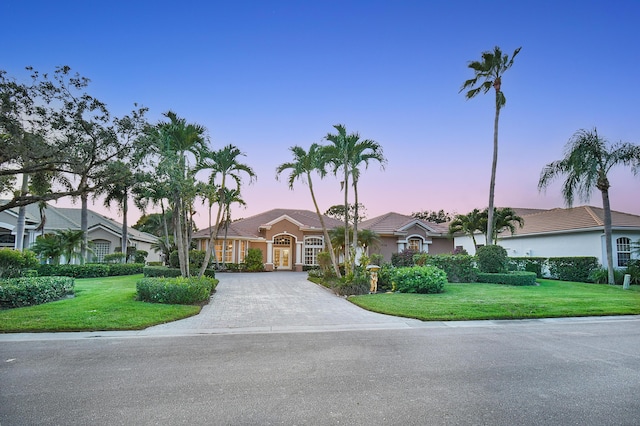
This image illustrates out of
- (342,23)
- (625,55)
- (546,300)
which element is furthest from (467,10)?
(546,300)

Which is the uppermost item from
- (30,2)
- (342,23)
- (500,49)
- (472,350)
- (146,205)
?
(500,49)

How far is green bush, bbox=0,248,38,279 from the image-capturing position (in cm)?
1577

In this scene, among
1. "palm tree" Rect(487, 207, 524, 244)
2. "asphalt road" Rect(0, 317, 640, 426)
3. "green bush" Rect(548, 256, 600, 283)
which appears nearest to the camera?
"asphalt road" Rect(0, 317, 640, 426)

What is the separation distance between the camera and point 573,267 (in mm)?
21375

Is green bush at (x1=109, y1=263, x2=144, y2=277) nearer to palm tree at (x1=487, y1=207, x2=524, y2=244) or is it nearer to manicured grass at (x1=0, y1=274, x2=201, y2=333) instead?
manicured grass at (x1=0, y1=274, x2=201, y2=333)

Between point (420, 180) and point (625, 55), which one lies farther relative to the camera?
point (420, 180)

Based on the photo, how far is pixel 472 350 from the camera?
22.3ft

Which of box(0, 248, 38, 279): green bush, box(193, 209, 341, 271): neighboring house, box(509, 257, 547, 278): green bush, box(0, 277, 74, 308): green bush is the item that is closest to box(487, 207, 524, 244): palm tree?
box(509, 257, 547, 278): green bush

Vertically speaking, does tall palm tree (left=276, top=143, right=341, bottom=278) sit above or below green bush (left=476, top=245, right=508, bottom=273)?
above

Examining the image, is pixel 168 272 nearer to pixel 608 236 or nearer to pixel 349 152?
pixel 349 152

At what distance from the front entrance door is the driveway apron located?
45.4 feet

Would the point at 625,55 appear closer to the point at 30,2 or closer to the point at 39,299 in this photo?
the point at 30,2

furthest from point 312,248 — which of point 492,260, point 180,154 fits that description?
point 180,154

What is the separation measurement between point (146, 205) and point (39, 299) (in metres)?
17.8
